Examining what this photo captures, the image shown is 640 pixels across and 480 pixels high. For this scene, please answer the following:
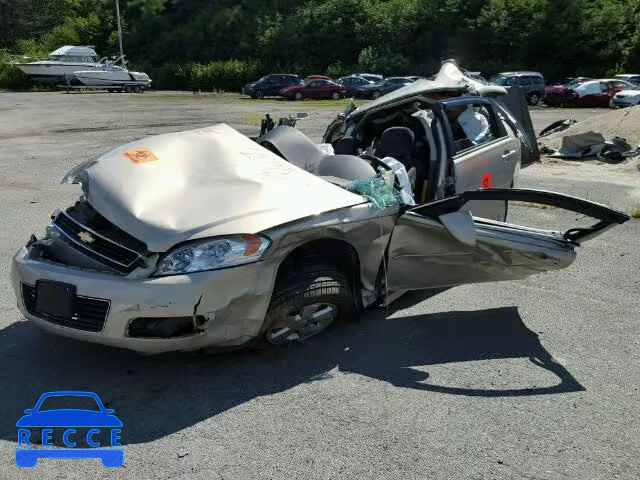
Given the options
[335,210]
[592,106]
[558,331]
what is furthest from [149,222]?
[592,106]

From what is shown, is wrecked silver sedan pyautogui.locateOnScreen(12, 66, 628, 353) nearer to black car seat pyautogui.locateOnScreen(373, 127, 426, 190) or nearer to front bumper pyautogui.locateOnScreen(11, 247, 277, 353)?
front bumper pyautogui.locateOnScreen(11, 247, 277, 353)

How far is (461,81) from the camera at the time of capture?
6.77 metres

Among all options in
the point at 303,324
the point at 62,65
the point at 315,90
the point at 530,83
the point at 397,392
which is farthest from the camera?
the point at 62,65

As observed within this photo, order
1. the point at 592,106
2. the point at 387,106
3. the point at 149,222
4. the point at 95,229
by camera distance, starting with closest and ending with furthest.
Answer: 1. the point at 149,222
2. the point at 95,229
3. the point at 387,106
4. the point at 592,106

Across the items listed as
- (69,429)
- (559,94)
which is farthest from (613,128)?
(559,94)

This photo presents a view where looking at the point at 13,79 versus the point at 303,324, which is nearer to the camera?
the point at 303,324

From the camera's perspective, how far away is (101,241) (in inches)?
153

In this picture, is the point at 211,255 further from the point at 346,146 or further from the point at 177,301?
the point at 346,146

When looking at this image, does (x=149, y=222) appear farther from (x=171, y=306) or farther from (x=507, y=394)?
(x=507, y=394)

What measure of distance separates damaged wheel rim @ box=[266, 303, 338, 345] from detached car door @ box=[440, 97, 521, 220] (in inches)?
65.2

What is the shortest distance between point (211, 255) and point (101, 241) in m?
0.75

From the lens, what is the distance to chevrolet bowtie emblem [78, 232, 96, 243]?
156 inches

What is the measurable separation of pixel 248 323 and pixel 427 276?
1416mm

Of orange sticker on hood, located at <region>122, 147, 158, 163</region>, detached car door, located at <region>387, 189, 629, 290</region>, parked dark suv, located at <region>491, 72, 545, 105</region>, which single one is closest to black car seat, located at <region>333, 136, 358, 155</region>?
detached car door, located at <region>387, 189, 629, 290</region>
